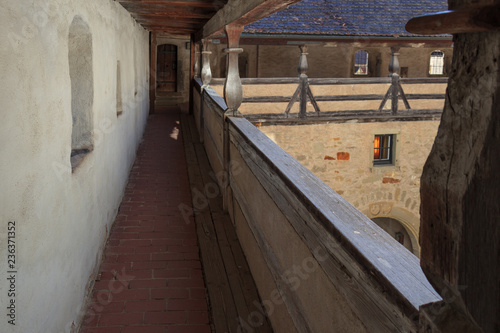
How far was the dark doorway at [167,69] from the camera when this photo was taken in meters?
18.8

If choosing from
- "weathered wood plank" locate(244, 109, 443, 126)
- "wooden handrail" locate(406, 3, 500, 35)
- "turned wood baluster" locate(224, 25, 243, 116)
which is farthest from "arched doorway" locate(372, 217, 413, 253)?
"wooden handrail" locate(406, 3, 500, 35)

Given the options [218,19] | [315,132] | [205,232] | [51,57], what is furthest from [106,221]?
[315,132]

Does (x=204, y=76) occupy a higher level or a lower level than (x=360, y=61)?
lower

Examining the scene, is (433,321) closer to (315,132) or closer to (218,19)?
(218,19)

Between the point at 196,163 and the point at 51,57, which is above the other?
the point at 51,57

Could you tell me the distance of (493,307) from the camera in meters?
0.95

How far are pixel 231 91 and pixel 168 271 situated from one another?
8.16 feet

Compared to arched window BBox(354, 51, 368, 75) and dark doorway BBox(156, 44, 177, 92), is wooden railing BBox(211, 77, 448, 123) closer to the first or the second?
dark doorway BBox(156, 44, 177, 92)

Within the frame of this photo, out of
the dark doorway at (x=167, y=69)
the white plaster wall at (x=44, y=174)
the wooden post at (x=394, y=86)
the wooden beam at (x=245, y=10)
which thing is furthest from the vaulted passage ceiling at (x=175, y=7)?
the dark doorway at (x=167, y=69)

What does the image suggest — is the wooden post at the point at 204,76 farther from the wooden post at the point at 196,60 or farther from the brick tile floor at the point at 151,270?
the wooden post at the point at 196,60

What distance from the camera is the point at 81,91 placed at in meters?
4.22

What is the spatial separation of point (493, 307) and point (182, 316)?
3.18 meters

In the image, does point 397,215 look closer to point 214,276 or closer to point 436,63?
point 214,276

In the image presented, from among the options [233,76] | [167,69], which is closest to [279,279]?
[233,76]
